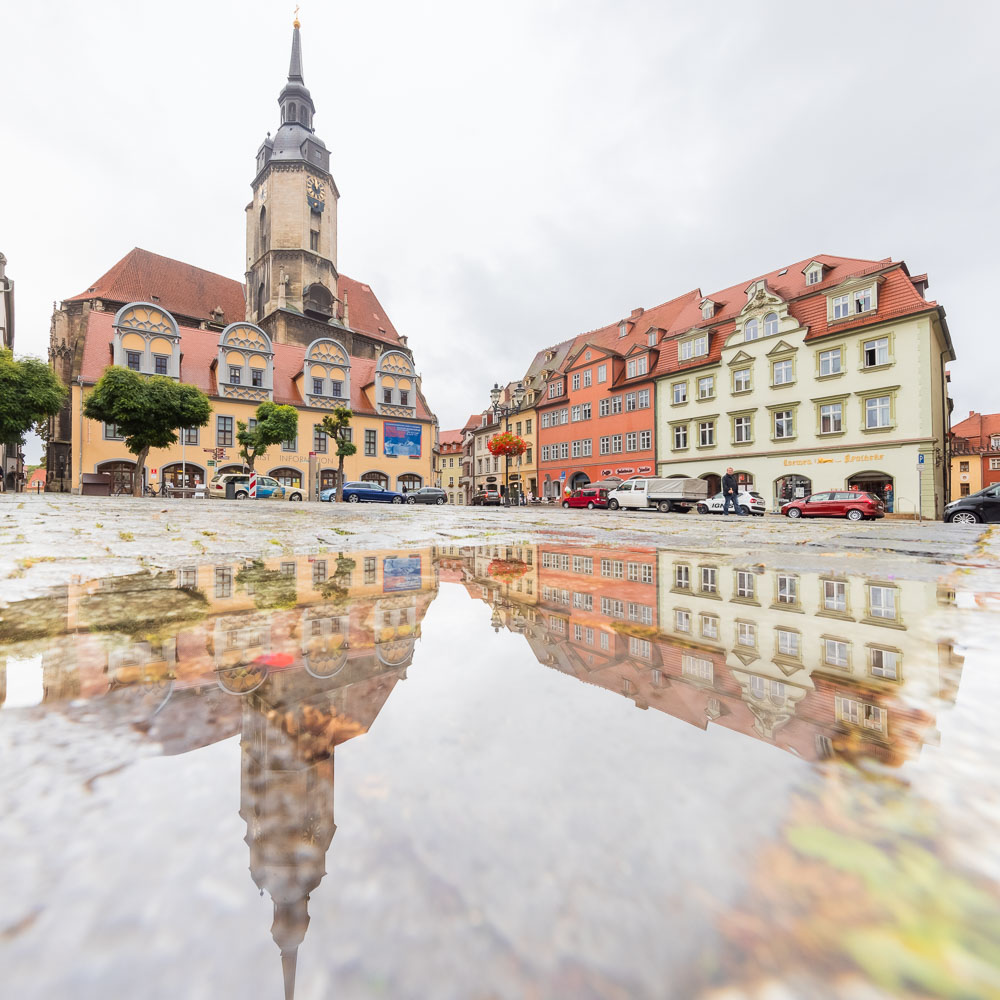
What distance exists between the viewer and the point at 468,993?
0.48m

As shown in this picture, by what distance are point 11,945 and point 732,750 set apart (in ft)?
3.30

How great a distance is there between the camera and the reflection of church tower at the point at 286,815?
0.59m

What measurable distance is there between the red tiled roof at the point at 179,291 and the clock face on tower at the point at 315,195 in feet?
24.4

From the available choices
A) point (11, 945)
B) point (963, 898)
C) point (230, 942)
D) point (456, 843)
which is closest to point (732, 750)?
point (963, 898)

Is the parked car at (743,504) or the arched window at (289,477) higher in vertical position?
the arched window at (289,477)

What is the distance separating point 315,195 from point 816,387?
44146 millimetres

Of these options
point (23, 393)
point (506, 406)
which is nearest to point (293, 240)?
point (506, 406)

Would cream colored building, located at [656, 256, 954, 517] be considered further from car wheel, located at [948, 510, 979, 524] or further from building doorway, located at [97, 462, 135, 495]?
building doorway, located at [97, 462, 135, 495]

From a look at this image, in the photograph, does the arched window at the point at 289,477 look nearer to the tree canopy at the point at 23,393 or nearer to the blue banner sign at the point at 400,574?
the tree canopy at the point at 23,393

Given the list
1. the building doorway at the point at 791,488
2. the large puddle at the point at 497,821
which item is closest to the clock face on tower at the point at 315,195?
the building doorway at the point at 791,488

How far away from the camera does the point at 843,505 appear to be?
20.7 metres

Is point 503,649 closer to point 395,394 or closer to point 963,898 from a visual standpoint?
point 963,898

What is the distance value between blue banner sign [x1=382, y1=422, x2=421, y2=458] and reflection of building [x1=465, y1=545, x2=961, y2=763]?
126ft

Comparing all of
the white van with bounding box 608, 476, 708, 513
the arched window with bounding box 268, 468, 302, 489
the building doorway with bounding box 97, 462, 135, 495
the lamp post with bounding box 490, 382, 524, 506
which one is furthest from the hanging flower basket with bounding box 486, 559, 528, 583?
the lamp post with bounding box 490, 382, 524, 506
